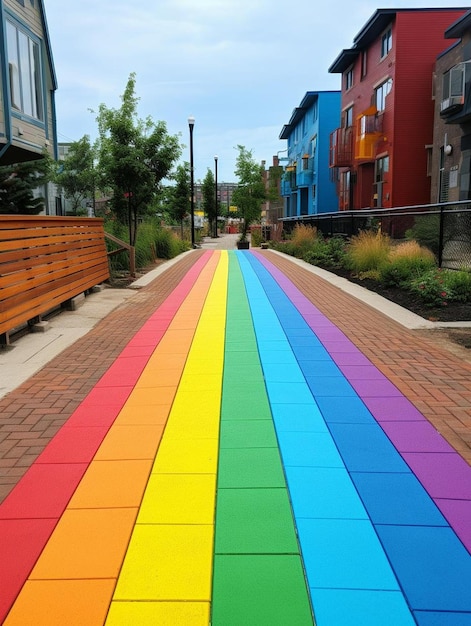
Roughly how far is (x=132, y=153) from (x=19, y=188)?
4.10 m

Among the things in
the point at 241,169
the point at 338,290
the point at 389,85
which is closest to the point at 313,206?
the point at 241,169

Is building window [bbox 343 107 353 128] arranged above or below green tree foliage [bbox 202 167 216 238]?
above

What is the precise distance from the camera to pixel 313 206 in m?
46.7

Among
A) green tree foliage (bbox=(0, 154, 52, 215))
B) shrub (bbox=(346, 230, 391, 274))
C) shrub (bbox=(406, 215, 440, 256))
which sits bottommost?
shrub (bbox=(346, 230, 391, 274))

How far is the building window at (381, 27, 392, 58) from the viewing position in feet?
93.3

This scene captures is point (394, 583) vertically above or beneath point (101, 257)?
beneath

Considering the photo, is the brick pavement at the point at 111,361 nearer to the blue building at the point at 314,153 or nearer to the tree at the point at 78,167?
the tree at the point at 78,167

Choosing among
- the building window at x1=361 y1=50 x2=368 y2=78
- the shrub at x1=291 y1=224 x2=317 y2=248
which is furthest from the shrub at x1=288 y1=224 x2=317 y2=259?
the building window at x1=361 y1=50 x2=368 y2=78

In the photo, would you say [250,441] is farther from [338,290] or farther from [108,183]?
[108,183]

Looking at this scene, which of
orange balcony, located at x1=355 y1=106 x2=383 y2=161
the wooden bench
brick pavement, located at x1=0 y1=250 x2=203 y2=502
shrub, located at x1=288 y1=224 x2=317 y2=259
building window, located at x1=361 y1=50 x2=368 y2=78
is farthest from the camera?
building window, located at x1=361 y1=50 x2=368 y2=78

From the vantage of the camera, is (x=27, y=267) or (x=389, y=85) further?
(x=389, y=85)

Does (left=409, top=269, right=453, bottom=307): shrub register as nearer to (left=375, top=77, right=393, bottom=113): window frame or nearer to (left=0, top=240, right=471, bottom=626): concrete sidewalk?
(left=0, top=240, right=471, bottom=626): concrete sidewalk

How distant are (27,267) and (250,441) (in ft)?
15.5

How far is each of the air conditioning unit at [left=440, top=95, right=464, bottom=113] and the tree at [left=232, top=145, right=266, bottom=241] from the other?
66.4ft
